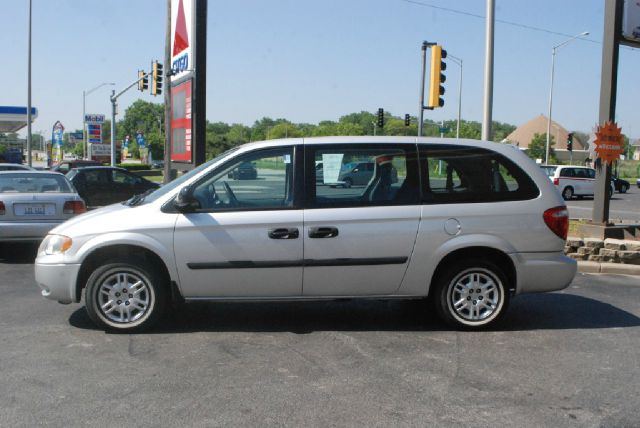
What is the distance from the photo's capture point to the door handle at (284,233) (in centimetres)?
570

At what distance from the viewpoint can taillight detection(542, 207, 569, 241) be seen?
19.8 ft

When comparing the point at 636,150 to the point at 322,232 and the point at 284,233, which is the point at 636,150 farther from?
the point at 284,233

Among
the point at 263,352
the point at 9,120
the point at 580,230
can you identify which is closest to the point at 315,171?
the point at 263,352

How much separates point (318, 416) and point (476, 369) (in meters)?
1.57

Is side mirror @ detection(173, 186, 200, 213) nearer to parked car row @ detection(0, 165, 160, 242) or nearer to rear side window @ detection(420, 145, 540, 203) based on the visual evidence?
rear side window @ detection(420, 145, 540, 203)

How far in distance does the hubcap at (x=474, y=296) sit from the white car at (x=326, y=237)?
0.01 metres

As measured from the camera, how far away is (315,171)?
588cm

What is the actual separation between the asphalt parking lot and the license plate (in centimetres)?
311

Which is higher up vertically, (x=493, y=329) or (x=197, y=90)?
(x=197, y=90)

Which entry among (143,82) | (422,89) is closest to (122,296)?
(422,89)

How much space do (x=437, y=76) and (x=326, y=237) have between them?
1114cm

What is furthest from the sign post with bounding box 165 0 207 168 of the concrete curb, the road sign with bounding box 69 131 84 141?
Result: the road sign with bounding box 69 131 84 141

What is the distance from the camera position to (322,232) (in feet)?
18.8

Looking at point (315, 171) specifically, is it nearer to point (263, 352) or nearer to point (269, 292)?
point (269, 292)
